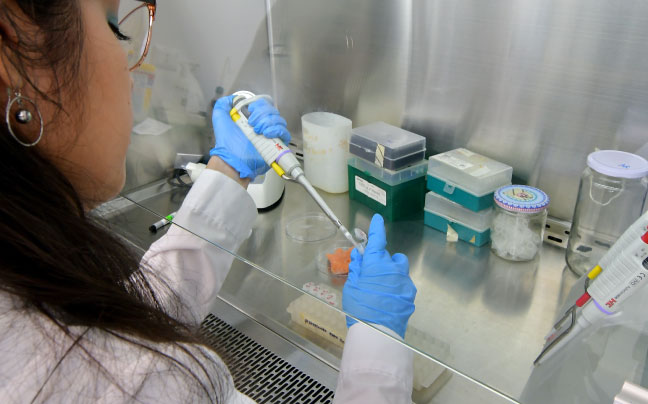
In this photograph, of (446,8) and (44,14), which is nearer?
(44,14)

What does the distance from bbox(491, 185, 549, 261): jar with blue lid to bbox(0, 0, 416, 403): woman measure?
0.38 meters

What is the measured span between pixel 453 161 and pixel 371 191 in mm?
200

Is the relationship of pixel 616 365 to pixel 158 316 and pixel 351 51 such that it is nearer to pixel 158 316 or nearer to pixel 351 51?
pixel 158 316

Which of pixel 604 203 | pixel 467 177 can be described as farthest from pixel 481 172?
pixel 604 203

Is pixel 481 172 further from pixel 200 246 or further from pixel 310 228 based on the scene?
pixel 200 246

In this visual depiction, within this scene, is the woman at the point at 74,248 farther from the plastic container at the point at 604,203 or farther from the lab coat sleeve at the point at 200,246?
the plastic container at the point at 604,203

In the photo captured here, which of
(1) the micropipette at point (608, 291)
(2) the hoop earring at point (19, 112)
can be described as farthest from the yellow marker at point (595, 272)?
(2) the hoop earring at point (19, 112)

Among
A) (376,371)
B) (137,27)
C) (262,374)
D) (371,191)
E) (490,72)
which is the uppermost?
(137,27)

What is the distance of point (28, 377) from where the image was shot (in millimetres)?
502

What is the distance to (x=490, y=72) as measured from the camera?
1122 millimetres

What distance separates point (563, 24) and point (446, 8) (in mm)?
262

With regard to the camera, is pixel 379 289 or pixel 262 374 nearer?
pixel 379 289

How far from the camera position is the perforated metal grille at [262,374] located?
3.12ft

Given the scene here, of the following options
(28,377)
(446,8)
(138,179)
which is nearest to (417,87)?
(446,8)
